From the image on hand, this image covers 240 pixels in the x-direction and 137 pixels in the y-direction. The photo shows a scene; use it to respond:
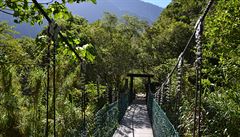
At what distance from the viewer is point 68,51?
9.06 ft

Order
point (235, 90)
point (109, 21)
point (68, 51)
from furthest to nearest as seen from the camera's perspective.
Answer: point (109, 21), point (235, 90), point (68, 51)

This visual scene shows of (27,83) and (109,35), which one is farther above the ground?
(109,35)

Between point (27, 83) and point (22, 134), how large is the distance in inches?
35.5

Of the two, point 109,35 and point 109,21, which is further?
point 109,21

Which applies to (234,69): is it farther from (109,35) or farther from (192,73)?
(109,35)

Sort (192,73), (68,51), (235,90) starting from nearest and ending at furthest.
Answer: (68,51), (235,90), (192,73)

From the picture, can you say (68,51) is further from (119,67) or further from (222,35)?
(119,67)

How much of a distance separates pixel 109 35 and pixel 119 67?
1421mm

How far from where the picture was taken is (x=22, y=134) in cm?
479

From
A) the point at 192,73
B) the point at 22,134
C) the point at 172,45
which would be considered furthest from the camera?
the point at 172,45

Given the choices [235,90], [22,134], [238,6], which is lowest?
[22,134]

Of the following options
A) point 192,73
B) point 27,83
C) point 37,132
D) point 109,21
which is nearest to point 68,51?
point 37,132

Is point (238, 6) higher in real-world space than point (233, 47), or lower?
higher

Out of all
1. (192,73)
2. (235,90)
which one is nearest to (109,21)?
(192,73)
